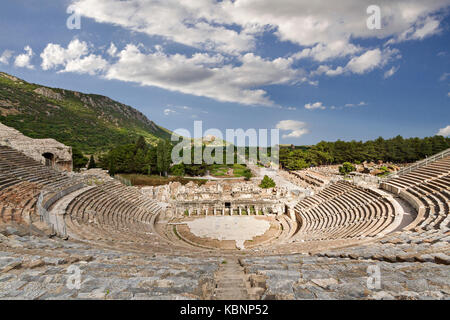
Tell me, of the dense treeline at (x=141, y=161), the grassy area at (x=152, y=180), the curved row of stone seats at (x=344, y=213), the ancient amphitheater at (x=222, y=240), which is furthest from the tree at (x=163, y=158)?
the curved row of stone seats at (x=344, y=213)

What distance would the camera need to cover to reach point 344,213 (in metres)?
16.6

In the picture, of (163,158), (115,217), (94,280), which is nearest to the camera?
(94,280)

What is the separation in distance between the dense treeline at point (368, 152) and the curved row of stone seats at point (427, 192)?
36905 millimetres

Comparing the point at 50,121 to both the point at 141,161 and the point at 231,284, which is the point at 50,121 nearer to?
the point at 141,161

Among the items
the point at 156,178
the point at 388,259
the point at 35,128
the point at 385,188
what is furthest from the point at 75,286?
the point at 35,128

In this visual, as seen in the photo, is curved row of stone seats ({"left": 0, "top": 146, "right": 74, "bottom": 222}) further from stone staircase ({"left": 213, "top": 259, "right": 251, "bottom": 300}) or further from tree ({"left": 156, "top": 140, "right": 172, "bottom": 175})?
tree ({"left": 156, "top": 140, "right": 172, "bottom": 175})

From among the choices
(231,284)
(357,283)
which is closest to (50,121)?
(231,284)

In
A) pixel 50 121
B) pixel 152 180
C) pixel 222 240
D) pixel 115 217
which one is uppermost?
pixel 50 121

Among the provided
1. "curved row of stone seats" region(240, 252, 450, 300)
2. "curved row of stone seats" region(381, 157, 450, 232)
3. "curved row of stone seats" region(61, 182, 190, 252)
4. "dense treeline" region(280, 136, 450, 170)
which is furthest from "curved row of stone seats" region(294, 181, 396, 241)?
"dense treeline" region(280, 136, 450, 170)

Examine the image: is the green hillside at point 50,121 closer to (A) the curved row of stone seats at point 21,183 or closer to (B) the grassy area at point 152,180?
(B) the grassy area at point 152,180

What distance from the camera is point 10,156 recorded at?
16.8m

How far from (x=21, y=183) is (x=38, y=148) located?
55.7 feet

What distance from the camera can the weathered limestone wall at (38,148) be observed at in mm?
23500

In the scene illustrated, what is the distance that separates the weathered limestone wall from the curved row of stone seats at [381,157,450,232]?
31.0 metres
